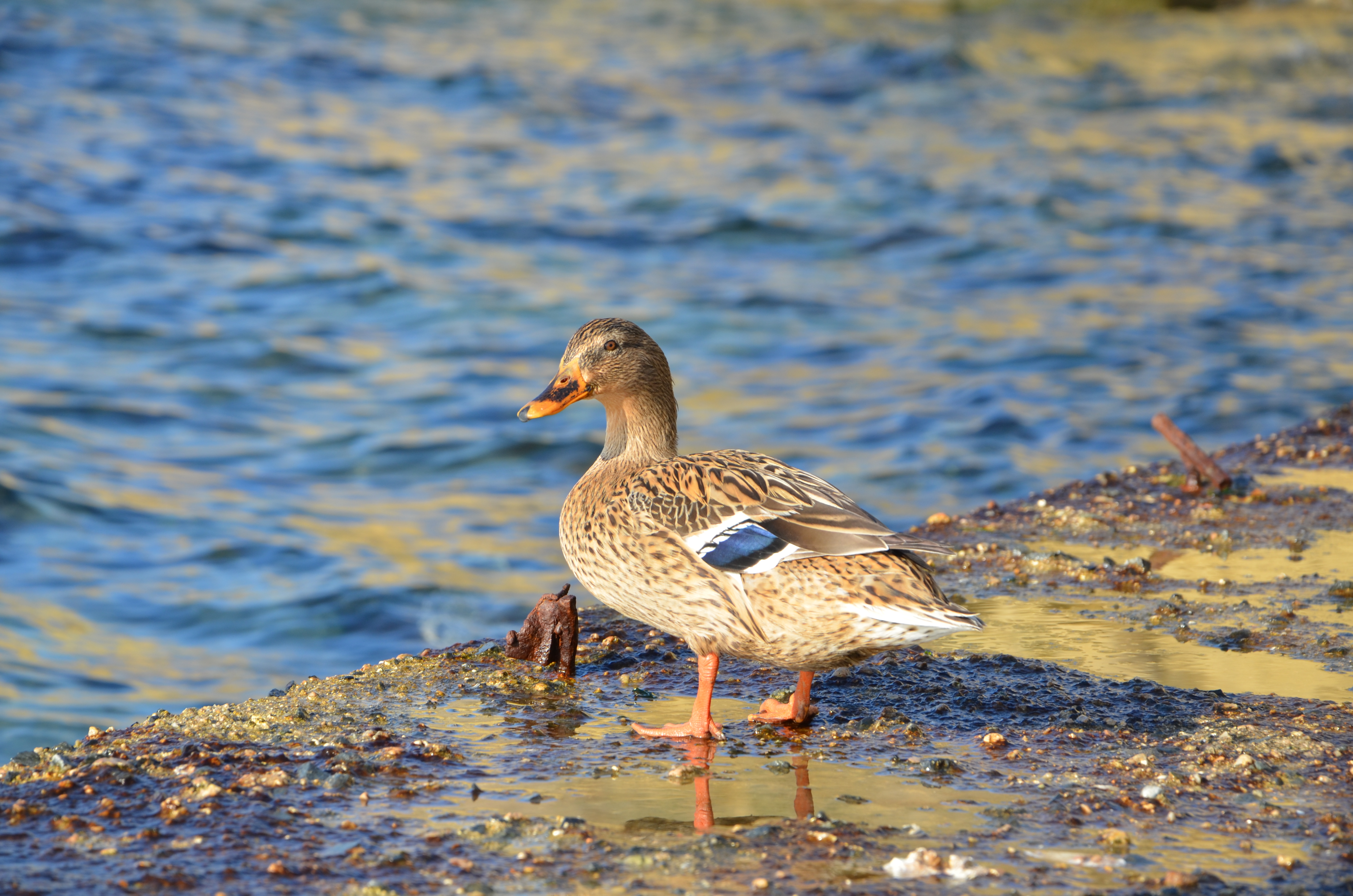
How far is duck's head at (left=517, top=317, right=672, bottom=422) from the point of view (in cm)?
503

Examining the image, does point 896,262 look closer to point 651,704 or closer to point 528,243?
point 528,243

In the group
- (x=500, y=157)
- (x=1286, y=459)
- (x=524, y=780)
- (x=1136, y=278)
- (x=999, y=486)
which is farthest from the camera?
(x=500, y=157)

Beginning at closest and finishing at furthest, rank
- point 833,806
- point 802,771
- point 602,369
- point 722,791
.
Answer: point 833,806, point 722,791, point 802,771, point 602,369

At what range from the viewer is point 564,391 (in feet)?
16.6

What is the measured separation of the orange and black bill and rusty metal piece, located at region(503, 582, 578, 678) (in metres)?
0.72

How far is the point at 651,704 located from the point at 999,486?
610cm

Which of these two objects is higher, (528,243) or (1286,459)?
(528,243)

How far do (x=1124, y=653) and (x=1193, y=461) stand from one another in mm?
1888

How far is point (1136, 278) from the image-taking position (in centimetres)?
1416

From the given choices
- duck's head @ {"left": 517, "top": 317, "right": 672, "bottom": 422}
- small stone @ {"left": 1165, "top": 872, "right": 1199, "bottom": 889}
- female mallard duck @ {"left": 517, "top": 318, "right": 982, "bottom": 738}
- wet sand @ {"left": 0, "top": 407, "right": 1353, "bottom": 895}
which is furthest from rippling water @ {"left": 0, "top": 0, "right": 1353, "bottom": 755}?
small stone @ {"left": 1165, "top": 872, "right": 1199, "bottom": 889}

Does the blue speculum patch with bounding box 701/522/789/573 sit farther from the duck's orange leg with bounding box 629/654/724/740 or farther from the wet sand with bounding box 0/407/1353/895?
the wet sand with bounding box 0/407/1353/895

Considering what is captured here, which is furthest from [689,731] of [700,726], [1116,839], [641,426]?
[641,426]

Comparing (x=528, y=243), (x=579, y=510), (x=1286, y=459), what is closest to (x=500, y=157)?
(x=528, y=243)

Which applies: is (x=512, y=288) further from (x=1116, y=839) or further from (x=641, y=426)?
(x=1116, y=839)
